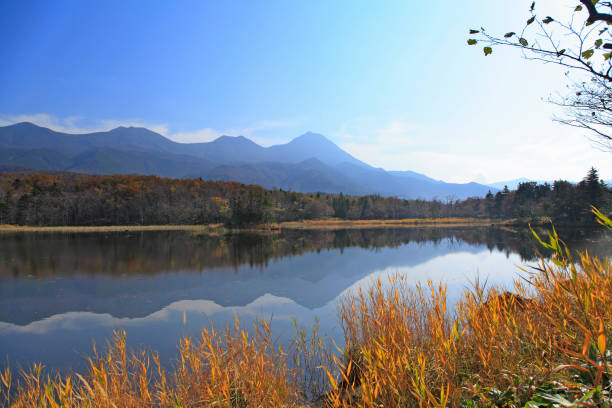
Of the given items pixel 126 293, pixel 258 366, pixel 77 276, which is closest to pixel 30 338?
pixel 126 293

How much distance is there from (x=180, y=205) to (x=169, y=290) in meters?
65.3

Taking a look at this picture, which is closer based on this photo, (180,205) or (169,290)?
(169,290)

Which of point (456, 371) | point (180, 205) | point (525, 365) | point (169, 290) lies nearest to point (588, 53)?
point (525, 365)

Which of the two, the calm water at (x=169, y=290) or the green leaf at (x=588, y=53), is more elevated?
the green leaf at (x=588, y=53)

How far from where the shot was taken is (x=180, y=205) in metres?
73.3

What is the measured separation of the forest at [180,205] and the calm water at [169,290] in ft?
121

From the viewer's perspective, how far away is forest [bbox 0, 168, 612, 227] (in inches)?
2328

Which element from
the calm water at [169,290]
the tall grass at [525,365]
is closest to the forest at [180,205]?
the calm water at [169,290]

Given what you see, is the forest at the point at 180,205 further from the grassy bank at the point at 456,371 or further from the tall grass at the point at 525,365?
the tall grass at the point at 525,365

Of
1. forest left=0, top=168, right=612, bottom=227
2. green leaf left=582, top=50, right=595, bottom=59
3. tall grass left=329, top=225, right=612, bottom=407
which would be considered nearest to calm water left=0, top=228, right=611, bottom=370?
tall grass left=329, top=225, right=612, bottom=407

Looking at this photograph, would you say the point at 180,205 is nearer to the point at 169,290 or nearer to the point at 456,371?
the point at 169,290

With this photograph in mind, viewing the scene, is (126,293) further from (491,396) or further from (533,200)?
(533,200)

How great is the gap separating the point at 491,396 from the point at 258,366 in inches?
86.6

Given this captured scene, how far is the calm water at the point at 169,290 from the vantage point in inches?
301
